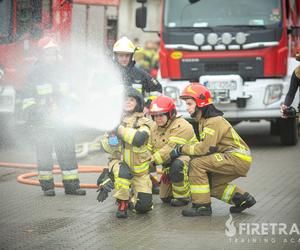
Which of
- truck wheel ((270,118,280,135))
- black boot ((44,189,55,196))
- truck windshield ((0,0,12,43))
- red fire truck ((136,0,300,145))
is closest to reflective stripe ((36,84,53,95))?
black boot ((44,189,55,196))

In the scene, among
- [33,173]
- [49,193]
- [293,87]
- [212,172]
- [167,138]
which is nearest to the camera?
[212,172]

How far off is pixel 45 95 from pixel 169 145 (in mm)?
1707

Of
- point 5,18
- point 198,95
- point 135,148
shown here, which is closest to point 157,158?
point 135,148

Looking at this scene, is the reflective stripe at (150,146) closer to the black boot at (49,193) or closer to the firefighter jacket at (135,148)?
the firefighter jacket at (135,148)

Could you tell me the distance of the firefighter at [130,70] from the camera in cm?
998

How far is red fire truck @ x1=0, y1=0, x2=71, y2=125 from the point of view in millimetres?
13977

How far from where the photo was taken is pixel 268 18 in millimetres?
13711

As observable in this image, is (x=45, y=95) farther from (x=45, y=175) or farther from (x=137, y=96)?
(x=137, y=96)

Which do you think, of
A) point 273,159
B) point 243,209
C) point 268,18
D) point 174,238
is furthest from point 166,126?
point 268,18

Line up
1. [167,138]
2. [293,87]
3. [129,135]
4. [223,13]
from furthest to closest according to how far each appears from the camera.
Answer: [223,13]
[293,87]
[167,138]
[129,135]

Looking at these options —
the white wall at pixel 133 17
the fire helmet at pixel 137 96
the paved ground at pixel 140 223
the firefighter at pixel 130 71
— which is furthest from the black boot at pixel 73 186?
the white wall at pixel 133 17

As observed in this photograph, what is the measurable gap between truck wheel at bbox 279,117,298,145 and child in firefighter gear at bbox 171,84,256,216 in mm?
5625

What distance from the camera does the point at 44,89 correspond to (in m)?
9.72

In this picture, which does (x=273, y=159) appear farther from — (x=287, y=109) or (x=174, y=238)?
(x=174, y=238)
